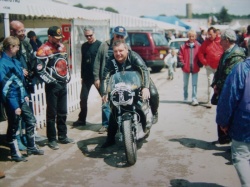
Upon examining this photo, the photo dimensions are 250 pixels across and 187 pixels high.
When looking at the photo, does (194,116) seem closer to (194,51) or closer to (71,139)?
(194,51)

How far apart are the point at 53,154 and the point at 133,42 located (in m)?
11.9

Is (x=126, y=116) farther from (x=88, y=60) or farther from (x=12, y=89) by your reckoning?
(x=88, y=60)

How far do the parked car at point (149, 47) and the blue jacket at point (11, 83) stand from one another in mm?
11745

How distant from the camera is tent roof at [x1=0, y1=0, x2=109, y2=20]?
7.11 meters

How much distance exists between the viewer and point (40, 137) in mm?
6227

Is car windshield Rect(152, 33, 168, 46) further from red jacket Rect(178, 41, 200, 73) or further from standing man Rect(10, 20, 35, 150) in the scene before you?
standing man Rect(10, 20, 35, 150)

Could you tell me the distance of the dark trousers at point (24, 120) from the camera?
4812mm

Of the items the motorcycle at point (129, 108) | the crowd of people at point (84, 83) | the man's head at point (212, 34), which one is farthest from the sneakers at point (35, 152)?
the man's head at point (212, 34)

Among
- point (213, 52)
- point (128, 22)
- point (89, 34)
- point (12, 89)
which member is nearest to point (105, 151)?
point (12, 89)

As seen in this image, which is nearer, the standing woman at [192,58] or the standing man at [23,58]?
the standing man at [23,58]

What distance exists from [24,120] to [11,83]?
669 mm

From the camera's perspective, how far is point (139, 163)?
196 inches

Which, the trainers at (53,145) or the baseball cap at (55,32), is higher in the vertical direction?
the baseball cap at (55,32)

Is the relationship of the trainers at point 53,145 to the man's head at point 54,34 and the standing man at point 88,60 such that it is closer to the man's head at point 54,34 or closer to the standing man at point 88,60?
the standing man at point 88,60
